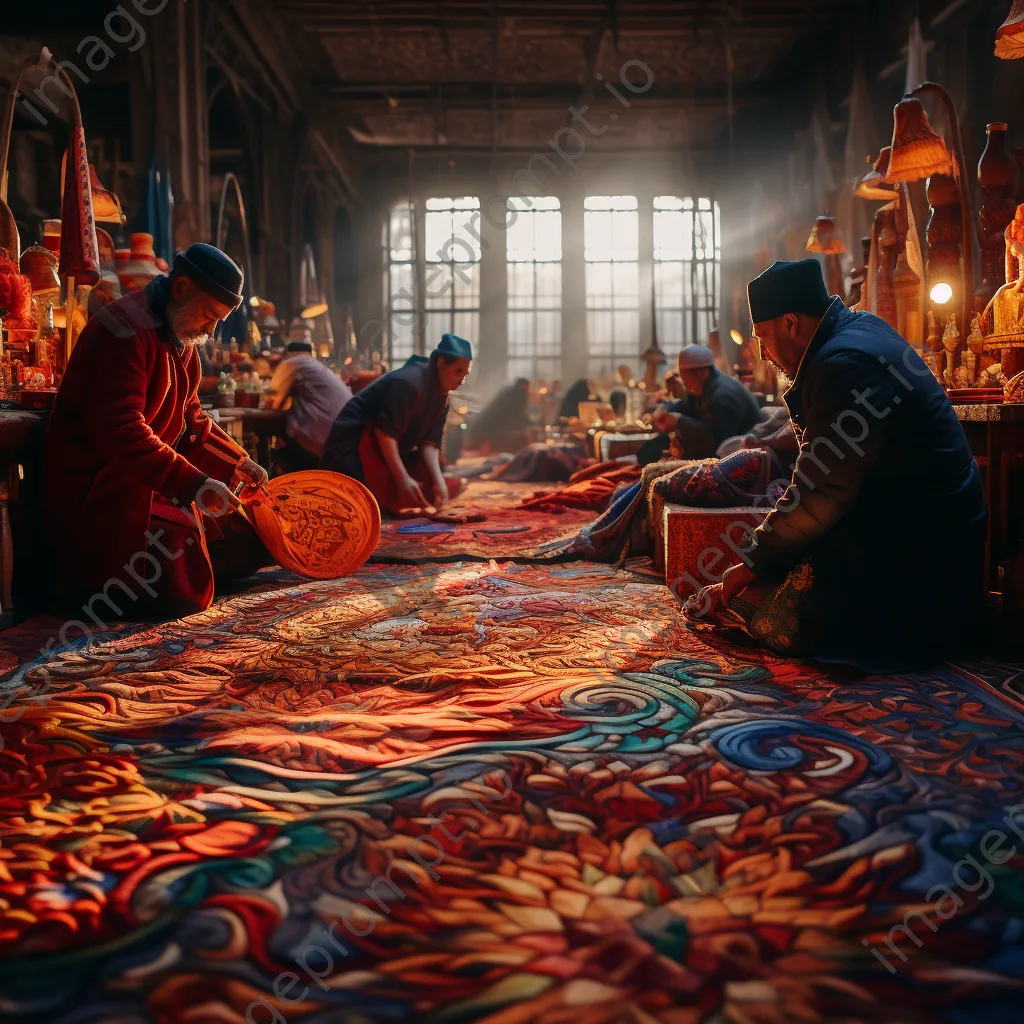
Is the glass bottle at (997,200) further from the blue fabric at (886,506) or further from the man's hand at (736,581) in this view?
the man's hand at (736,581)

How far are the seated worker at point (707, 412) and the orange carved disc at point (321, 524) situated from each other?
2.46 metres

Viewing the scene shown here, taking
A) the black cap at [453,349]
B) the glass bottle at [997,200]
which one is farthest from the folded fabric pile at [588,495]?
the glass bottle at [997,200]

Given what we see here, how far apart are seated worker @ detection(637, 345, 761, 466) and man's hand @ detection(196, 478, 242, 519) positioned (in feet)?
10.2

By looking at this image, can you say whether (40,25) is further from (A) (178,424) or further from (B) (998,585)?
(B) (998,585)

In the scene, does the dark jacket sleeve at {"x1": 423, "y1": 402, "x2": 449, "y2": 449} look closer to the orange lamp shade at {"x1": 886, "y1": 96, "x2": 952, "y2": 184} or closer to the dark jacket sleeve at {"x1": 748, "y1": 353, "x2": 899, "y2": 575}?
the orange lamp shade at {"x1": 886, "y1": 96, "x2": 952, "y2": 184}

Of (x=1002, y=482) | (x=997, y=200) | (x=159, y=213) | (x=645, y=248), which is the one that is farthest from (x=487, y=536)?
(x=645, y=248)

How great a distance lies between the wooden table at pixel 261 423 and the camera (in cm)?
599

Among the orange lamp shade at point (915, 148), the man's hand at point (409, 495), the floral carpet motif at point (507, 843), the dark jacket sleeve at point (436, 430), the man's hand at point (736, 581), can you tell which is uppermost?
the orange lamp shade at point (915, 148)

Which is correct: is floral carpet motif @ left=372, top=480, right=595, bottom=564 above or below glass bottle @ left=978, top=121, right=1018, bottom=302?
below

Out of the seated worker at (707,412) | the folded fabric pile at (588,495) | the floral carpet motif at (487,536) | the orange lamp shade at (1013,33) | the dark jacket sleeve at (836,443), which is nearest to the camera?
the dark jacket sleeve at (836,443)

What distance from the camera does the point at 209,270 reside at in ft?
11.0

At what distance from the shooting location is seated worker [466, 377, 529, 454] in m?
13.4

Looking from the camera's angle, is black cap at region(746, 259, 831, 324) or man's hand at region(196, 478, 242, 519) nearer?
black cap at region(746, 259, 831, 324)

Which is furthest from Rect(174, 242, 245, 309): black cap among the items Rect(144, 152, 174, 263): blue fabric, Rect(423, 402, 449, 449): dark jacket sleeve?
Rect(144, 152, 174, 263): blue fabric
